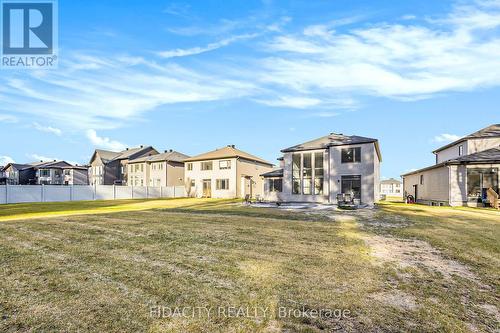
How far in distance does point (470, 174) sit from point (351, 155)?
9.74 m

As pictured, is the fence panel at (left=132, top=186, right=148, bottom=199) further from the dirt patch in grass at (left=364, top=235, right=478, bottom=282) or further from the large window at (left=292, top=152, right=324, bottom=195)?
the dirt patch in grass at (left=364, top=235, right=478, bottom=282)

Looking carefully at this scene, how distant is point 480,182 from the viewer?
23312 mm

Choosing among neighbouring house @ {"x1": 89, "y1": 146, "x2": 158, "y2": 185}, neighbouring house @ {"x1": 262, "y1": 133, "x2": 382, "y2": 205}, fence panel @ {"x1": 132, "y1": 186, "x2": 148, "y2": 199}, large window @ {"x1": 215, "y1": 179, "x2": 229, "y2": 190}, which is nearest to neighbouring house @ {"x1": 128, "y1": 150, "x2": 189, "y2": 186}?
neighbouring house @ {"x1": 89, "y1": 146, "x2": 158, "y2": 185}

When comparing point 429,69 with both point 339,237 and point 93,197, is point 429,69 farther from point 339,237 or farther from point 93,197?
point 93,197

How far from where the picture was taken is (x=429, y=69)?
18891 millimetres

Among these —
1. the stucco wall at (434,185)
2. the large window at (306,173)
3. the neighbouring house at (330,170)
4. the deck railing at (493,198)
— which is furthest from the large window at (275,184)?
the deck railing at (493,198)

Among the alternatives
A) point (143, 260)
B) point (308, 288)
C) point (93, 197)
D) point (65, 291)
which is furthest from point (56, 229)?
point (93, 197)

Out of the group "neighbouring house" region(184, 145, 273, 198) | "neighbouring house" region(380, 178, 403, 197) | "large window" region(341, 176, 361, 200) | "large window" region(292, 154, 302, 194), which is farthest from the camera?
"neighbouring house" region(380, 178, 403, 197)

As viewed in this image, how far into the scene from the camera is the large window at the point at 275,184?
1271 inches

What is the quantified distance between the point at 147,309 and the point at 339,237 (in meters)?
7.21

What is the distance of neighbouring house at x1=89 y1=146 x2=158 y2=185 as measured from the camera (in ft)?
197

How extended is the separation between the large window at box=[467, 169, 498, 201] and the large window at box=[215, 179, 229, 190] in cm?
2835

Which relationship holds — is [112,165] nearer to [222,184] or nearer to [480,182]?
[222,184]

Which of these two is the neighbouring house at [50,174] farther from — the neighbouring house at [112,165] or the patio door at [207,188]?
the patio door at [207,188]
